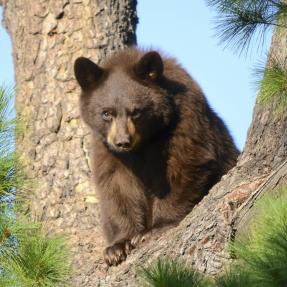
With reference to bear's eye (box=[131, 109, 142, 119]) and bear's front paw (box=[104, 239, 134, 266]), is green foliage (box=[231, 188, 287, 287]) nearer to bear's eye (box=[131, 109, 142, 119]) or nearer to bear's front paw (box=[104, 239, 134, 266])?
bear's front paw (box=[104, 239, 134, 266])

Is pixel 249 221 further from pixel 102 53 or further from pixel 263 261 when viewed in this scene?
pixel 102 53

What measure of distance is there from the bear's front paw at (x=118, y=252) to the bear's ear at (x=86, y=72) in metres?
1.82

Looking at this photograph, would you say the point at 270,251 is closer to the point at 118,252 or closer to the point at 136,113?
the point at 118,252

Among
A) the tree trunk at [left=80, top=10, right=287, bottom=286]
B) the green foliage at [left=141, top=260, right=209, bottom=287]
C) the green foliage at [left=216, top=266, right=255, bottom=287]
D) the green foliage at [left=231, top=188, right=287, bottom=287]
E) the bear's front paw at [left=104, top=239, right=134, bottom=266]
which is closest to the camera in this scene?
the green foliage at [left=231, top=188, right=287, bottom=287]

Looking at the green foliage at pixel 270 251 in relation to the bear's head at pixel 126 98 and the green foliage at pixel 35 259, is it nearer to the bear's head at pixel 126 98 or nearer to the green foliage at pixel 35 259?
the green foliage at pixel 35 259

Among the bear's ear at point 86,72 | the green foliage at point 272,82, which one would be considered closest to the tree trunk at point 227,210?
the green foliage at point 272,82

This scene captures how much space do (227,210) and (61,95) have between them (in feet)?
11.2

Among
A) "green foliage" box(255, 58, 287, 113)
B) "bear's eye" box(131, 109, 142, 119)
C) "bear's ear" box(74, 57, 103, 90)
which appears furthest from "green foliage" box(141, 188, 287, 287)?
"bear's ear" box(74, 57, 103, 90)

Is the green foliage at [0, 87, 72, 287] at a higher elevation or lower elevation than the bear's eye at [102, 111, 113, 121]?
lower

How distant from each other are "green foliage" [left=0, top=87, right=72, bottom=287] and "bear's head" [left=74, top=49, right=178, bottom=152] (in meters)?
2.87

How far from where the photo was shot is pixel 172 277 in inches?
195

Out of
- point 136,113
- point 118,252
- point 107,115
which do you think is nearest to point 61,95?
point 107,115

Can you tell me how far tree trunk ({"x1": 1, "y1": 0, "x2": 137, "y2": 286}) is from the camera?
977 cm

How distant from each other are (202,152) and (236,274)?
15.4 feet
